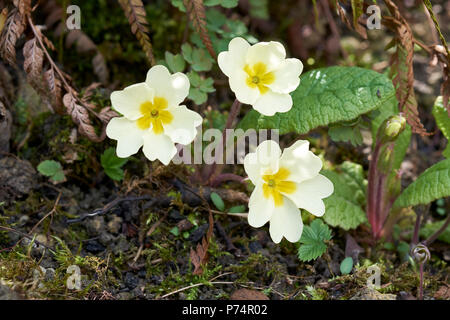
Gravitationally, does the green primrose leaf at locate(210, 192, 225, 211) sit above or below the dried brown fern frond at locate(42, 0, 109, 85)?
below

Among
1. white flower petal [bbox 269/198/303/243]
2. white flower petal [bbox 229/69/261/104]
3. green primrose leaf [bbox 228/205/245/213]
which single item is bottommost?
green primrose leaf [bbox 228/205/245/213]

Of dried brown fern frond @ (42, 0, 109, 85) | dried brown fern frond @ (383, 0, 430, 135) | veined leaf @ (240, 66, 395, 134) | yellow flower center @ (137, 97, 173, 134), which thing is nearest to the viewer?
yellow flower center @ (137, 97, 173, 134)

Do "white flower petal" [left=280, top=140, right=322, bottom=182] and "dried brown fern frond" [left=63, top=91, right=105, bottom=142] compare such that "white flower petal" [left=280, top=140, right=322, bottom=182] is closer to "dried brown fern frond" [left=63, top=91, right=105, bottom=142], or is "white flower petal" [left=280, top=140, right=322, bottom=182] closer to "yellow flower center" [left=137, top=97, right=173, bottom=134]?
"yellow flower center" [left=137, top=97, right=173, bottom=134]

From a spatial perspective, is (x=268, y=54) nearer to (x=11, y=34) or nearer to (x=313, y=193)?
(x=313, y=193)

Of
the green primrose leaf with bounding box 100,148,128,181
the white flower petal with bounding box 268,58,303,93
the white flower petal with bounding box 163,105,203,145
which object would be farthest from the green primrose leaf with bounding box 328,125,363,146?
the green primrose leaf with bounding box 100,148,128,181

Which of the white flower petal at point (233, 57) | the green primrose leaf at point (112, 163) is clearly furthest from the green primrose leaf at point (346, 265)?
the green primrose leaf at point (112, 163)
